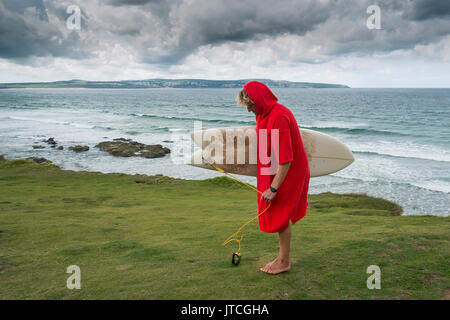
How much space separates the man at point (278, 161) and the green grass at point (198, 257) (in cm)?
62

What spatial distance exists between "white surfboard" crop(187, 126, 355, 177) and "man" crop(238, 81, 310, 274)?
757mm

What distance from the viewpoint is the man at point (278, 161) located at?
3.55 m

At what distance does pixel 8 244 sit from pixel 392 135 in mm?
39511

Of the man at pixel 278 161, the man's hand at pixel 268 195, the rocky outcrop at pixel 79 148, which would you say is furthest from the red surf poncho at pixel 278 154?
the rocky outcrop at pixel 79 148

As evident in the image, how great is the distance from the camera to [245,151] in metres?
4.66

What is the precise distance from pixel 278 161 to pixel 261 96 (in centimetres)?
76

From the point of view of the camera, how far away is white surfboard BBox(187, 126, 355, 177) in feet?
15.3

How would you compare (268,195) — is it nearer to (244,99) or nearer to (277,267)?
(277,267)

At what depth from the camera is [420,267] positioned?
13.4 feet

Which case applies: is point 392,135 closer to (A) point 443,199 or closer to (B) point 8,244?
(A) point 443,199

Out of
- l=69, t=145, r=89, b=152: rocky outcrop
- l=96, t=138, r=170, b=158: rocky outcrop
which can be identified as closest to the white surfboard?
l=96, t=138, r=170, b=158: rocky outcrop

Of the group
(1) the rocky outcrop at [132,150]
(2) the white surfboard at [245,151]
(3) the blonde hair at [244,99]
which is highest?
(3) the blonde hair at [244,99]

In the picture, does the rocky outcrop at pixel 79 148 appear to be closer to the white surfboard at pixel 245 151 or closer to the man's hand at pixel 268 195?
the white surfboard at pixel 245 151

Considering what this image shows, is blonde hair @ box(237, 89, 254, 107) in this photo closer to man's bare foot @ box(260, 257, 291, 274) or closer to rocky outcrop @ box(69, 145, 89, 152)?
man's bare foot @ box(260, 257, 291, 274)
